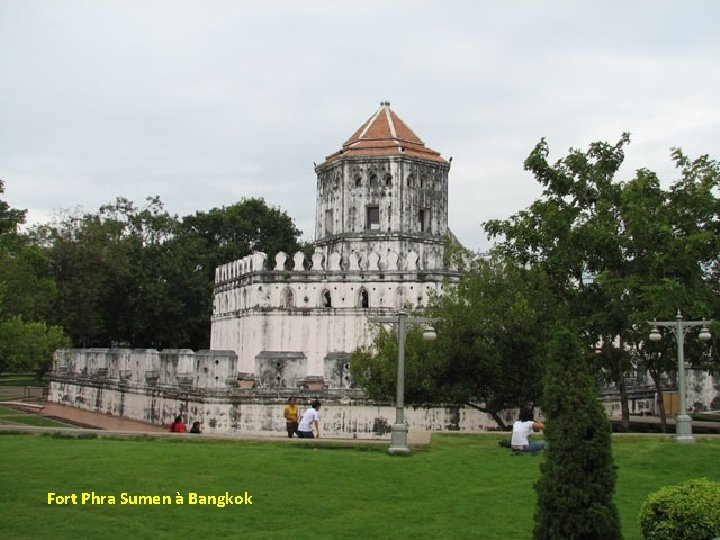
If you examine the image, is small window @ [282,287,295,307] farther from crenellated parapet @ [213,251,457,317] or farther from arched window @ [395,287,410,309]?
arched window @ [395,287,410,309]

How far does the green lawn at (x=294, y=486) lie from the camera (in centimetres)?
1148

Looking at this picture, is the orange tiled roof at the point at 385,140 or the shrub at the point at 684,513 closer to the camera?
the shrub at the point at 684,513

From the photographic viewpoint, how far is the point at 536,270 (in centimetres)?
2645

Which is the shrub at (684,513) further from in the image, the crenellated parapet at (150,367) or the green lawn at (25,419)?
the green lawn at (25,419)

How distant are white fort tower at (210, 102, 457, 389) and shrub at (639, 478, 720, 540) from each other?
1057 inches

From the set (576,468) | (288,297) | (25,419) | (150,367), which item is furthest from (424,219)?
(576,468)

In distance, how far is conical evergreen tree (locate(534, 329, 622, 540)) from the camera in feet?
32.3

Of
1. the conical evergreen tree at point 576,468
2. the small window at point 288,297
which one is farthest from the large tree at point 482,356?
the small window at point 288,297

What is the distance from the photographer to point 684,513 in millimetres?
10734

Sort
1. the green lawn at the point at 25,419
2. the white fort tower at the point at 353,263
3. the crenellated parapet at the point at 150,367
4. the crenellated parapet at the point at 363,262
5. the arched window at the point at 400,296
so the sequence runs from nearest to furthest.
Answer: the crenellated parapet at the point at 150,367, the green lawn at the point at 25,419, the arched window at the point at 400,296, the white fort tower at the point at 353,263, the crenellated parapet at the point at 363,262

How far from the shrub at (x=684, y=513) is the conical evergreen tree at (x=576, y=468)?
1.16 meters

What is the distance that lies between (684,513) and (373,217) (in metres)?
33.8

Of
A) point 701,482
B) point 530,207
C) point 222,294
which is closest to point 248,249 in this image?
point 222,294

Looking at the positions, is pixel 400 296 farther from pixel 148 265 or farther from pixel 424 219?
pixel 148 265
